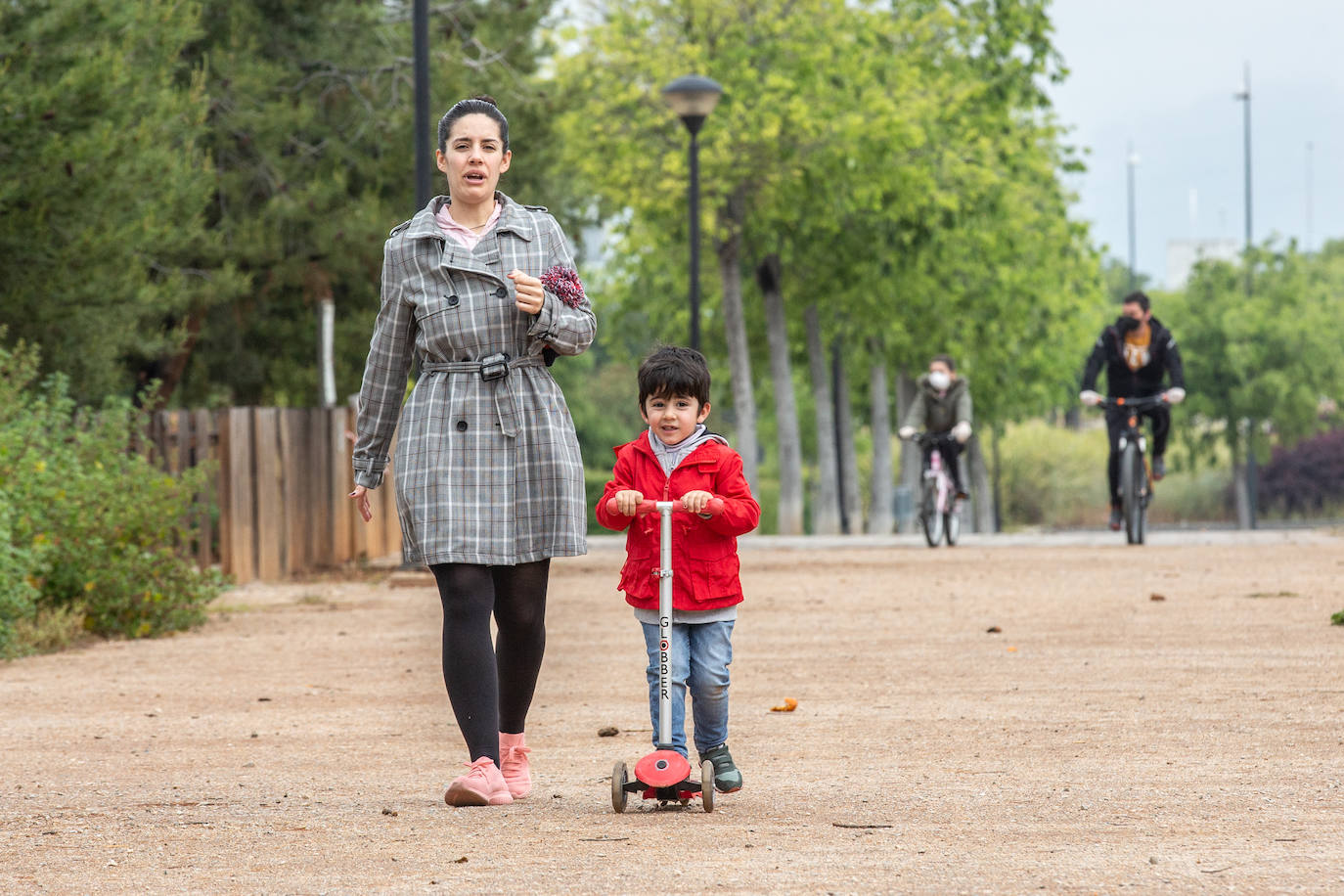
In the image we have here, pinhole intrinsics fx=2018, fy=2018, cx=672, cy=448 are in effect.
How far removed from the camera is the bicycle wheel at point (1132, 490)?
54.1ft

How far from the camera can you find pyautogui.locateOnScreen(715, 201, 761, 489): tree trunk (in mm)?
30781

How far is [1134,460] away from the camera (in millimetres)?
16516

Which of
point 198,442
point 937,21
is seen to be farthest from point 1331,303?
point 198,442

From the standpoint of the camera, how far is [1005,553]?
58.7 ft

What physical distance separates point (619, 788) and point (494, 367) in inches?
48.2

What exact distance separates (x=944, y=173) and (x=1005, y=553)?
1422cm

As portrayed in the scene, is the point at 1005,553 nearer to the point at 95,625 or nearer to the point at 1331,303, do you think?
the point at 95,625

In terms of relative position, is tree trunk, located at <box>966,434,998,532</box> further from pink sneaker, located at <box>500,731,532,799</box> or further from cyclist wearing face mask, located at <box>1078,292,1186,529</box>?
pink sneaker, located at <box>500,731,532,799</box>

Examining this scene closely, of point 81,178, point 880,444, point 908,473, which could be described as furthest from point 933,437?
point 908,473

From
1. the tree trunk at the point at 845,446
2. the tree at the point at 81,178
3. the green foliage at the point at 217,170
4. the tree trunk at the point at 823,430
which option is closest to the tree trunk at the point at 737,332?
the tree trunk at the point at 823,430

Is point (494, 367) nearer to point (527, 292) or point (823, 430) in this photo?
point (527, 292)

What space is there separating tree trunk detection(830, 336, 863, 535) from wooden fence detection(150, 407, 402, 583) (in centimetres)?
1815

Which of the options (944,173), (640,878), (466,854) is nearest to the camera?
(640,878)

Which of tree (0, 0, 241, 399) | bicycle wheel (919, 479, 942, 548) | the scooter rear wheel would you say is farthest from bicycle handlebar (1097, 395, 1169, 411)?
the scooter rear wheel
